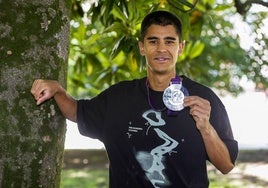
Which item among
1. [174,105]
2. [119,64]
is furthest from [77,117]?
[119,64]

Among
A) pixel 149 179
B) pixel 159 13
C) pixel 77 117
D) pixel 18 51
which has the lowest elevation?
pixel 149 179

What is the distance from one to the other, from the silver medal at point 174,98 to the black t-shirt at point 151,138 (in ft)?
0.50

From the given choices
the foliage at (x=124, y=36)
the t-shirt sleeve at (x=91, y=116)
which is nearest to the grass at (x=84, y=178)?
the foliage at (x=124, y=36)

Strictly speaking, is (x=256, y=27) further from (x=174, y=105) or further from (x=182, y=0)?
(x=174, y=105)

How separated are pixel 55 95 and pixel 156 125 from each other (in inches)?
17.8

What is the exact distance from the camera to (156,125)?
78.5 inches

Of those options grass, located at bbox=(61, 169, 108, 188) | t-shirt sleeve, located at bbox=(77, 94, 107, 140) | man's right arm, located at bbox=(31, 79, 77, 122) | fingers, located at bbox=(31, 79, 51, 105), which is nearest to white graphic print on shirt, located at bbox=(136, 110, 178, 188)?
t-shirt sleeve, located at bbox=(77, 94, 107, 140)

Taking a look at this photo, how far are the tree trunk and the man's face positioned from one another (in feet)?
1.32

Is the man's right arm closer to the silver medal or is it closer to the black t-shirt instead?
the black t-shirt

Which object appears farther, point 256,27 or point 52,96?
point 256,27

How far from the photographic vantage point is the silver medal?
6.01ft

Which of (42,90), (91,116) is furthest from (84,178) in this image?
(42,90)

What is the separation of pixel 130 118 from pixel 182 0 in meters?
0.71

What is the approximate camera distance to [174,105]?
1.83 metres
